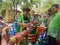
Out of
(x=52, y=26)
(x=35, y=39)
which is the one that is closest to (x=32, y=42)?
(x=35, y=39)

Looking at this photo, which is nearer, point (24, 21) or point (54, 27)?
point (54, 27)

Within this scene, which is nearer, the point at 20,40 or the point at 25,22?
the point at 20,40

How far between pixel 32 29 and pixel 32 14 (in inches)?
24.7

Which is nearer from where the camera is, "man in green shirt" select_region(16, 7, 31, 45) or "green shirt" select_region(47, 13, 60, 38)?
"green shirt" select_region(47, 13, 60, 38)

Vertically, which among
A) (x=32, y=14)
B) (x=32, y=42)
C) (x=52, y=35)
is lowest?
(x=32, y=42)

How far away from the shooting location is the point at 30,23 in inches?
156

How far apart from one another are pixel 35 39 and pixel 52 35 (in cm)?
94

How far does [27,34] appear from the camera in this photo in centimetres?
396

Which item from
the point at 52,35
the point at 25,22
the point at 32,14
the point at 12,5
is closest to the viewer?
the point at 52,35

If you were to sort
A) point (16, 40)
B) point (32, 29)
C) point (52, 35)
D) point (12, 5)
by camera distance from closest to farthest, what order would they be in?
point (52, 35)
point (16, 40)
point (32, 29)
point (12, 5)

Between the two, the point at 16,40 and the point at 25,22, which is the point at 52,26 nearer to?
the point at 16,40

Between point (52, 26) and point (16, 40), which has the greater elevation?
point (52, 26)

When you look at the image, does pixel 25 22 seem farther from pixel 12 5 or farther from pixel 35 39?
pixel 12 5

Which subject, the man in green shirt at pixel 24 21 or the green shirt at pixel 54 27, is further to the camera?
the man in green shirt at pixel 24 21
